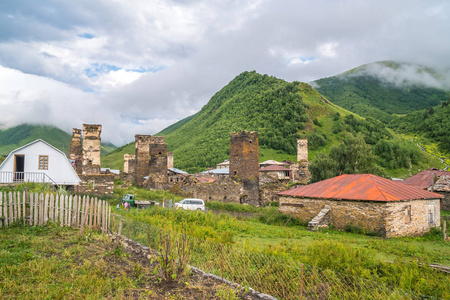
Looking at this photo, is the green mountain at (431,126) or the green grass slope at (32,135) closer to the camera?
the green mountain at (431,126)

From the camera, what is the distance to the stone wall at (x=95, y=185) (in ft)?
76.7

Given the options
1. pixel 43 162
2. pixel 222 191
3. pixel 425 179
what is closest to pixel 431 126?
pixel 425 179

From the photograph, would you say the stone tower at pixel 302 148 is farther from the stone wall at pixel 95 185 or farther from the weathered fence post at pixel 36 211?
the weathered fence post at pixel 36 211

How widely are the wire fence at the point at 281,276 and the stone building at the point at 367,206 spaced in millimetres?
9703

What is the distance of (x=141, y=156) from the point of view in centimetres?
3406

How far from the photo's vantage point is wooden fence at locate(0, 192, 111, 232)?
12.0 metres

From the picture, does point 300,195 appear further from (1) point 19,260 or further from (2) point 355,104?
(2) point 355,104

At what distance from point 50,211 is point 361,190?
1583cm

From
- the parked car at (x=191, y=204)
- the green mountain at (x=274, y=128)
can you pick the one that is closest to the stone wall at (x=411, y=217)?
the parked car at (x=191, y=204)

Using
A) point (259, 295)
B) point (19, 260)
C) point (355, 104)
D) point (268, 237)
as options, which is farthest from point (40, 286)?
point (355, 104)

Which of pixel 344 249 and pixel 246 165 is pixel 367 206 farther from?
pixel 246 165

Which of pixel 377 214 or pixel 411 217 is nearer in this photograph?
pixel 377 214

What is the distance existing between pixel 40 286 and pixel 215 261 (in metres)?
4.31

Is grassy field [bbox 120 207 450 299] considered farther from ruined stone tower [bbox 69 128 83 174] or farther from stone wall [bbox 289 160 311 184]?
stone wall [bbox 289 160 311 184]
